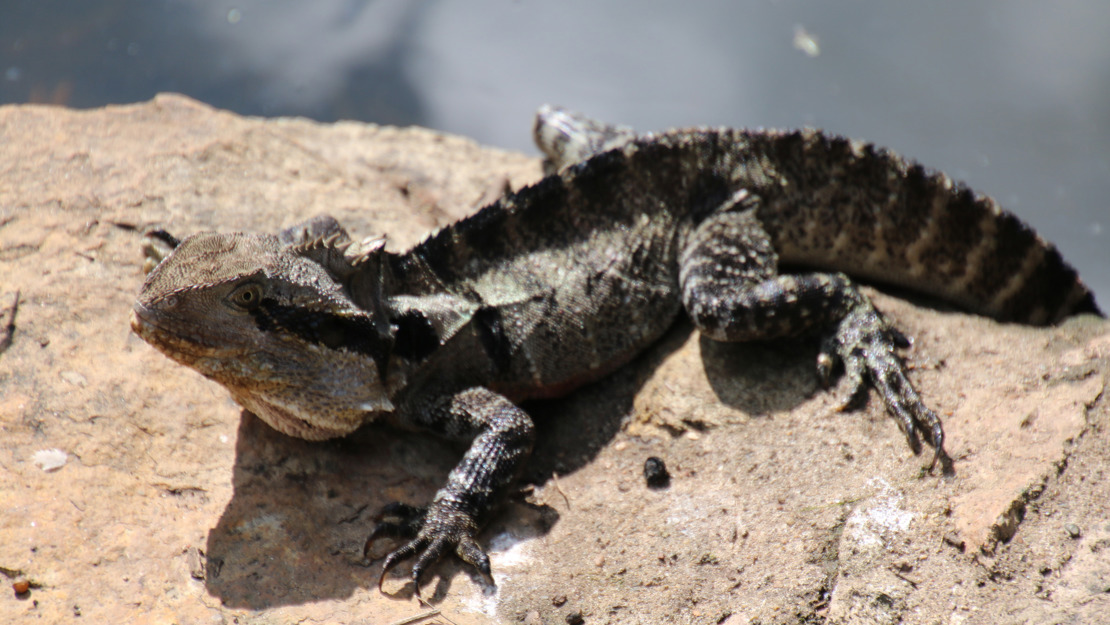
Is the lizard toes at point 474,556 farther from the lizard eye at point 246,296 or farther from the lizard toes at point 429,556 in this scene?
the lizard eye at point 246,296

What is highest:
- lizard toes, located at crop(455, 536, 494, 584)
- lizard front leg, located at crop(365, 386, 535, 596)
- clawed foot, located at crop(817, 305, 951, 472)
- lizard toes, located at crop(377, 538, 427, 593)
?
clawed foot, located at crop(817, 305, 951, 472)

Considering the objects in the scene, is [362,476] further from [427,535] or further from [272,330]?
[272,330]

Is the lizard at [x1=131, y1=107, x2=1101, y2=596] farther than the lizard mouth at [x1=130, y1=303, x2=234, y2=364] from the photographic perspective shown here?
Yes

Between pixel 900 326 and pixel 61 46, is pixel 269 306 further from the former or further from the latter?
pixel 61 46

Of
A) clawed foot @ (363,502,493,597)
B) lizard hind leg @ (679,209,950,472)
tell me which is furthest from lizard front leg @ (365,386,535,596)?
lizard hind leg @ (679,209,950,472)

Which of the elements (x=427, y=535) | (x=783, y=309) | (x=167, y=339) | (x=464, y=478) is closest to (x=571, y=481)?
(x=464, y=478)

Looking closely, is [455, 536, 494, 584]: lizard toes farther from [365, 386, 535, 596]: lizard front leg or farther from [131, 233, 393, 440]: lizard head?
[131, 233, 393, 440]: lizard head
